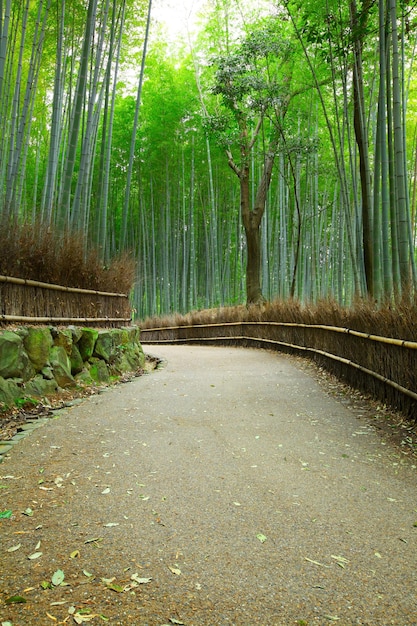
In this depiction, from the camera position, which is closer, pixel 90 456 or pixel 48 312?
pixel 90 456

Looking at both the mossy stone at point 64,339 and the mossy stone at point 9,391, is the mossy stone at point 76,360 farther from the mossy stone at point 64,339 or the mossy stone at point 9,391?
the mossy stone at point 9,391

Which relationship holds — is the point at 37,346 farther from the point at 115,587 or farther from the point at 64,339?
the point at 115,587

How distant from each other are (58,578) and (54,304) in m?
Answer: 3.17

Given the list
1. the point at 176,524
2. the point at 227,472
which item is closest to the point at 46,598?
the point at 176,524

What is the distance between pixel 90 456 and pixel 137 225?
1316 centimetres

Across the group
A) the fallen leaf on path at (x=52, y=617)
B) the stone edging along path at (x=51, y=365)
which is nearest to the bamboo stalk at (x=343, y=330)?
the stone edging along path at (x=51, y=365)

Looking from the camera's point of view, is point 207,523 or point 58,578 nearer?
point 58,578

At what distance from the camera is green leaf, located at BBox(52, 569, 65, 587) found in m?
1.27

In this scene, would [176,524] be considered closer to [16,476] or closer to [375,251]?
[16,476]

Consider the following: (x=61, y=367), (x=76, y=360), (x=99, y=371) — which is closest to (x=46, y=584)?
(x=61, y=367)

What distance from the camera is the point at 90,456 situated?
2.34 m

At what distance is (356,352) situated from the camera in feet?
14.0

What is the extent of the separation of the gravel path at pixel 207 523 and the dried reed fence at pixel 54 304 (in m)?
0.97

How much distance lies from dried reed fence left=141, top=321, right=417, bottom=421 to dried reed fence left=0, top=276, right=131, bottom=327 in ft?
8.33
